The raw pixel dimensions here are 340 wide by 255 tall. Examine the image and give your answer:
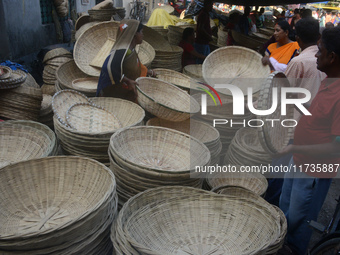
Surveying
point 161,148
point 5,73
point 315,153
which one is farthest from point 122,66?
point 315,153

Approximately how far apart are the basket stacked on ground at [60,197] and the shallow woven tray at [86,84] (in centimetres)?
137

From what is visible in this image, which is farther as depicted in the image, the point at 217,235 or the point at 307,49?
the point at 307,49

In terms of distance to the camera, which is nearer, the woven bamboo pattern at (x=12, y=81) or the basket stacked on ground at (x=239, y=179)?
the woven bamboo pattern at (x=12, y=81)

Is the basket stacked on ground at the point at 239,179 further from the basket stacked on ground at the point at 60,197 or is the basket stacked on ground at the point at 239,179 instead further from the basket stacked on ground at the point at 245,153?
the basket stacked on ground at the point at 60,197

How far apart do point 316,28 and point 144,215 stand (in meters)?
2.00

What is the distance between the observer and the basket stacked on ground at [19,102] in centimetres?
267

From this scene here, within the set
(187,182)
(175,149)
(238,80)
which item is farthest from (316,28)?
(187,182)

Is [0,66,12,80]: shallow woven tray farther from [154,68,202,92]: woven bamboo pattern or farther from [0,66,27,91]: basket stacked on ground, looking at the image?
[154,68,202,92]: woven bamboo pattern

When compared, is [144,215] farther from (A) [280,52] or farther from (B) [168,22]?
(B) [168,22]

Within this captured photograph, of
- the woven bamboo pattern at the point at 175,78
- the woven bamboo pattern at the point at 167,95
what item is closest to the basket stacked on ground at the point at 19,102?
the woven bamboo pattern at the point at 167,95

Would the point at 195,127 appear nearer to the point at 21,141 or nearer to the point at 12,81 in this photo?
the point at 21,141

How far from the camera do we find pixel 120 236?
1337mm

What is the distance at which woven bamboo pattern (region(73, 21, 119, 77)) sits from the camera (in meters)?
3.39

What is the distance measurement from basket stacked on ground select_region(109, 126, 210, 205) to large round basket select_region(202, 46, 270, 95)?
1.21 meters
